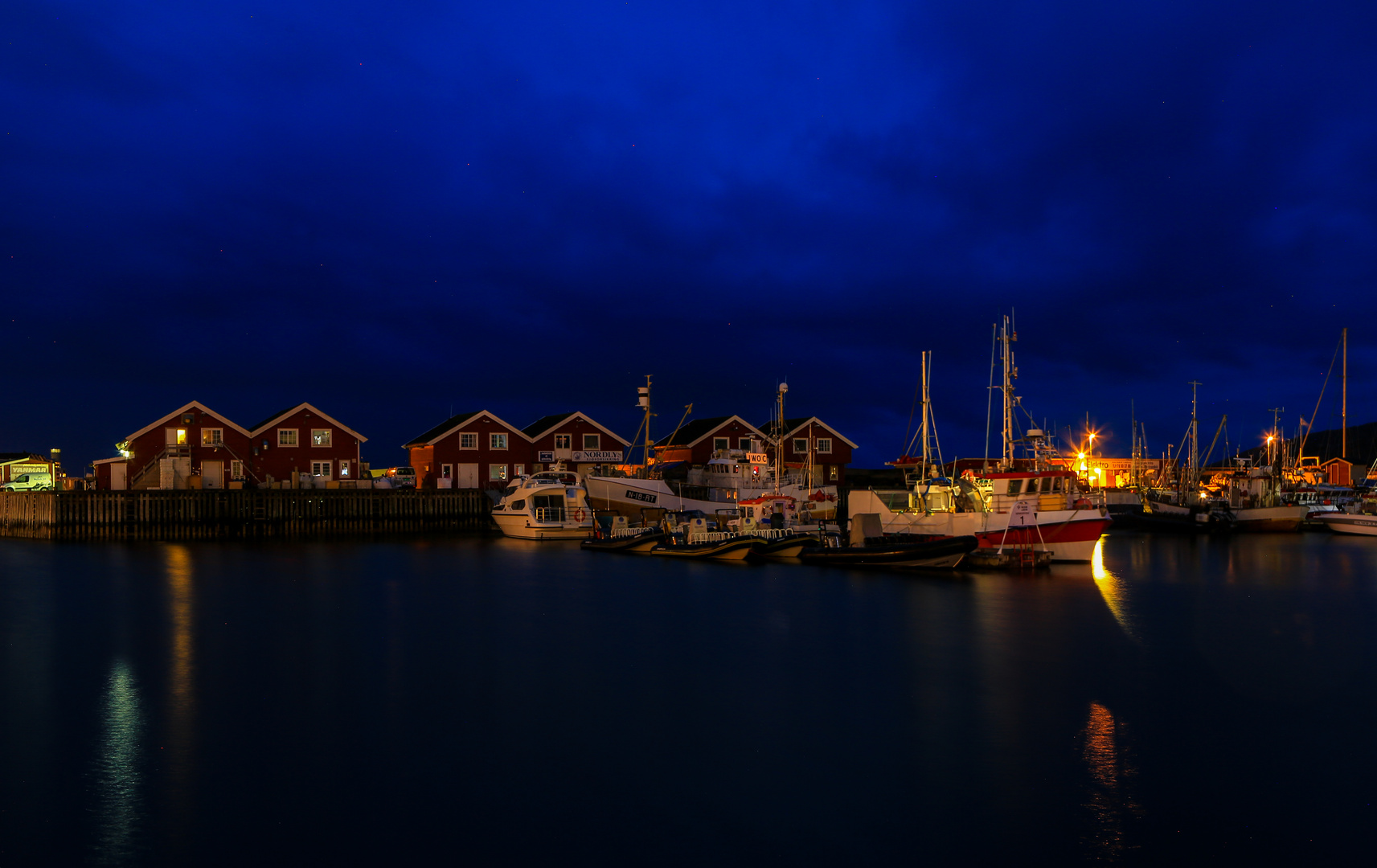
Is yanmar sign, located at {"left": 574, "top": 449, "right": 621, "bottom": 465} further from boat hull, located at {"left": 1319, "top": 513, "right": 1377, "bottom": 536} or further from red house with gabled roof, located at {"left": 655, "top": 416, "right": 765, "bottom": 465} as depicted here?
boat hull, located at {"left": 1319, "top": 513, "right": 1377, "bottom": 536}

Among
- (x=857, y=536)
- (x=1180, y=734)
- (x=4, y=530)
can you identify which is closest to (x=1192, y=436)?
(x=857, y=536)

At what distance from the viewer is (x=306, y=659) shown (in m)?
17.8

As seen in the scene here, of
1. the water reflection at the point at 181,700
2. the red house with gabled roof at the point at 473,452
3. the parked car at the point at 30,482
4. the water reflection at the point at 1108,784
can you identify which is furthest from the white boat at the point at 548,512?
the parked car at the point at 30,482

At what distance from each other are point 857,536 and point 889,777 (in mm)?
23617

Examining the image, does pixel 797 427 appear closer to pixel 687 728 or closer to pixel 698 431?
pixel 698 431

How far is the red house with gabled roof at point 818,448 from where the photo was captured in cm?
6762

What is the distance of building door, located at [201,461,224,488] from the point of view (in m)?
55.9

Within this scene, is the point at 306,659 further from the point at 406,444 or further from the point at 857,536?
the point at 406,444

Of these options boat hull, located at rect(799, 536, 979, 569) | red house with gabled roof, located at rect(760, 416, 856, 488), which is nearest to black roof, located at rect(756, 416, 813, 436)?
red house with gabled roof, located at rect(760, 416, 856, 488)

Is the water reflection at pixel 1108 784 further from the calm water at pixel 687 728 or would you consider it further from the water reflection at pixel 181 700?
the water reflection at pixel 181 700

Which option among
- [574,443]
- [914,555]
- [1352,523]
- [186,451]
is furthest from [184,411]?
[1352,523]

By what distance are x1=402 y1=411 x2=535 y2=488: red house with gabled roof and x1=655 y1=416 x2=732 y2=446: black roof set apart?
37.1 ft

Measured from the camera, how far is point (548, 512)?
45.6 m

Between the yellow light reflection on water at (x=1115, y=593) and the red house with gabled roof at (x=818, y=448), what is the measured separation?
31.4 m
